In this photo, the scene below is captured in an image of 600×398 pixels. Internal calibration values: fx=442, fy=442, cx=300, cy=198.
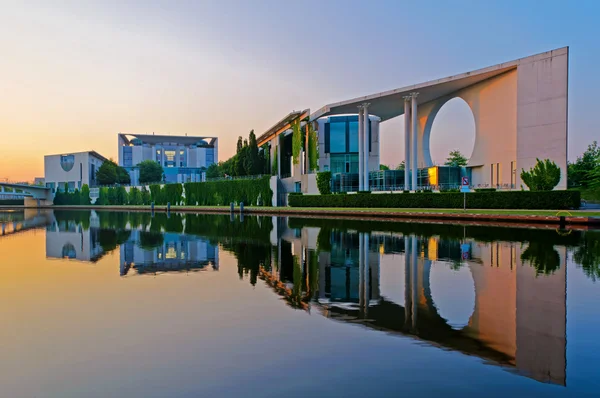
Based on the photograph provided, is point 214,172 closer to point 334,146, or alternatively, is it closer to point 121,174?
point 121,174

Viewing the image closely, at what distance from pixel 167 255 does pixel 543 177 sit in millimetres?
24339

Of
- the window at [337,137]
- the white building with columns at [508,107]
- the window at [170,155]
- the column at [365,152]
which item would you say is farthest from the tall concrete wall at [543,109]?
the window at [170,155]

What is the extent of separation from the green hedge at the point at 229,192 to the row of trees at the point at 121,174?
115 feet

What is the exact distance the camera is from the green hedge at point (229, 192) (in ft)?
163

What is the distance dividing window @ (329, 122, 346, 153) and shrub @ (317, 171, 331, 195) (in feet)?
32.9

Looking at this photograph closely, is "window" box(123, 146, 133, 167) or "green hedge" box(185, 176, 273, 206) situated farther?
"window" box(123, 146, 133, 167)

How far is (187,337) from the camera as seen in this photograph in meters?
5.77

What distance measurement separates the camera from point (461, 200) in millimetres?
30391

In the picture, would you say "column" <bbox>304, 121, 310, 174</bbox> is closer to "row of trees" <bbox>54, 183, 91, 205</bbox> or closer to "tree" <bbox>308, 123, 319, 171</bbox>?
"tree" <bbox>308, 123, 319, 171</bbox>

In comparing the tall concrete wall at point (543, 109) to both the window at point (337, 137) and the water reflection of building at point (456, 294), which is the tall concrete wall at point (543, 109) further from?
the window at point (337, 137)

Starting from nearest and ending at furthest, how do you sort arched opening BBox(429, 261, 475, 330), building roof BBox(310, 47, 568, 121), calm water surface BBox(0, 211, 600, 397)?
calm water surface BBox(0, 211, 600, 397), arched opening BBox(429, 261, 475, 330), building roof BBox(310, 47, 568, 121)

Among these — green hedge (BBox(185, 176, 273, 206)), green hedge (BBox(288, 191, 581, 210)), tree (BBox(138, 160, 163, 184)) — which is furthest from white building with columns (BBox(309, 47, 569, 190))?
tree (BBox(138, 160, 163, 184))

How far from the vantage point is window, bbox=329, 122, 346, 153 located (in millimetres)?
52688

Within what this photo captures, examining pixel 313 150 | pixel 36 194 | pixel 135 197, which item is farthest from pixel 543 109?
pixel 36 194
